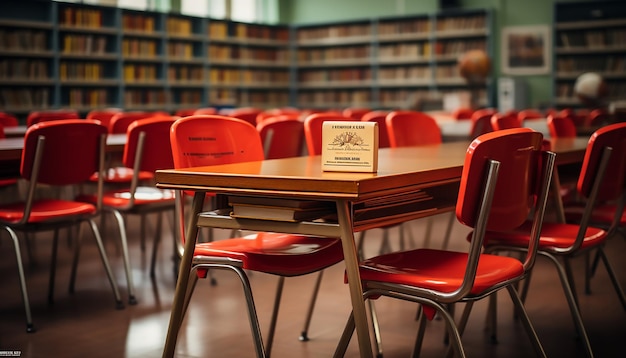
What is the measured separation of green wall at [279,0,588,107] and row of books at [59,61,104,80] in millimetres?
4716

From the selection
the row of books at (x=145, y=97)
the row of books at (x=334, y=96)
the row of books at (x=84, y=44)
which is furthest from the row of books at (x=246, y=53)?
the row of books at (x=84, y=44)

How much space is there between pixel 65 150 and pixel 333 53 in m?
11.0

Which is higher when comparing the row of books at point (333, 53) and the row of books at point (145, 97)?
the row of books at point (333, 53)

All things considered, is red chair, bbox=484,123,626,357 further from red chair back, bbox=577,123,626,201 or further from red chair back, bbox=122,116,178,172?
red chair back, bbox=122,116,178,172

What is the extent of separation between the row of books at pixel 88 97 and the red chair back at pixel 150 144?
7523 millimetres

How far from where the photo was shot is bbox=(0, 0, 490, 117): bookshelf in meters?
10.2

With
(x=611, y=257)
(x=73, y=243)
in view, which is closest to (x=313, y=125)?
(x=611, y=257)

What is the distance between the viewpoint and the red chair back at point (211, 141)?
2.37 m

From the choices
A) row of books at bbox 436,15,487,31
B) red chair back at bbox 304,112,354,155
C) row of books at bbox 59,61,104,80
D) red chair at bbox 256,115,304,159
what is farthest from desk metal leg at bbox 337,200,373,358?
row of books at bbox 436,15,487,31

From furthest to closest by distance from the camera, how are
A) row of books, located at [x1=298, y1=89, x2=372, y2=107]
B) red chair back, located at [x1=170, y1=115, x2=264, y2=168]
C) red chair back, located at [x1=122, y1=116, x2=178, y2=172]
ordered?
row of books, located at [x1=298, y1=89, x2=372, y2=107], red chair back, located at [x1=122, y1=116, x2=178, y2=172], red chair back, located at [x1=170, y1=115, x2=264, y2=168]

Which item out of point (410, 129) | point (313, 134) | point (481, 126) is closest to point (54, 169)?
point (313, 134)

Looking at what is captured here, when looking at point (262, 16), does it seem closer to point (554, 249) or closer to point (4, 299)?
point (4, 299)

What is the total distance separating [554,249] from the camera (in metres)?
2.57

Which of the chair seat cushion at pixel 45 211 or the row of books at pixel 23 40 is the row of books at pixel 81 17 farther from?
the chair seat cushion at pixel 45 211
